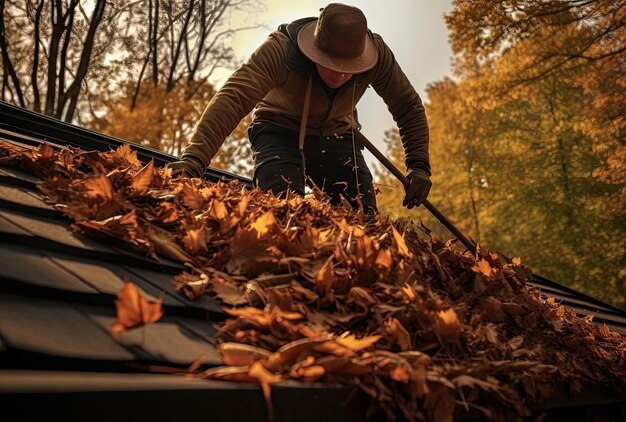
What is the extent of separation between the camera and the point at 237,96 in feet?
9.82

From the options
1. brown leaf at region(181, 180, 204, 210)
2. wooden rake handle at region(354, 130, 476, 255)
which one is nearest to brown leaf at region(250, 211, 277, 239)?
brown leaf at region(181, 180, 204, 210)

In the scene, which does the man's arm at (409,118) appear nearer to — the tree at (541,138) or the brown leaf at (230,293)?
the brown leaf at (230,293)

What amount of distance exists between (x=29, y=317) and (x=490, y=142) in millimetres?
13948

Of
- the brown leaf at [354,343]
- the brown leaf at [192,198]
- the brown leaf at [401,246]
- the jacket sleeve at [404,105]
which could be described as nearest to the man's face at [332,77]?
the jacket sleeve at [404,105]

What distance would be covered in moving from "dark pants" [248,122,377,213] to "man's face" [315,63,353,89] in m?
0.45

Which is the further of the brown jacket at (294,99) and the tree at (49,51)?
the tree at (49,51)

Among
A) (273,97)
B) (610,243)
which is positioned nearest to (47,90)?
(273,97)

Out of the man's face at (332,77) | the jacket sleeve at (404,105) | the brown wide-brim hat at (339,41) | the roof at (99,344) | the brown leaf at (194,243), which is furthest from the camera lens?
the jacket sleeve at (404,105)

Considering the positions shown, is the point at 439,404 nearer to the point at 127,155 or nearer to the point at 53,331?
the point at 53,331

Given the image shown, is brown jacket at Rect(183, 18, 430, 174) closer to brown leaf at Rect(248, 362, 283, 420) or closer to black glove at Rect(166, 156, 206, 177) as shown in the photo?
black glove at Rect(166, 156, 206, 177)

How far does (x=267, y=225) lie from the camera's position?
1565 mm

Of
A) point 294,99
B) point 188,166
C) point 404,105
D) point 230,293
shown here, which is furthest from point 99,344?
point 404,105

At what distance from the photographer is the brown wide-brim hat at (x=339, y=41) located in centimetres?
319

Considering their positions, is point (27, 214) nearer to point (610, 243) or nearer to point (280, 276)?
point (280, 276)
